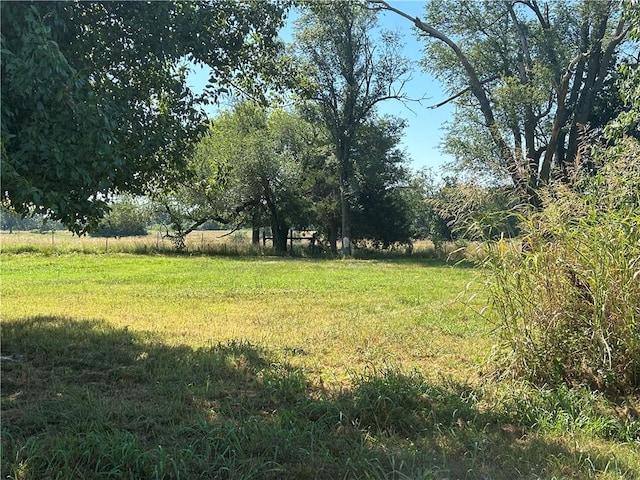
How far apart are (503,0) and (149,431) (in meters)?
19.6

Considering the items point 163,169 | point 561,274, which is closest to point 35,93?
point 163,169

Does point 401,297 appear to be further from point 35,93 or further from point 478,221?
point 35,93

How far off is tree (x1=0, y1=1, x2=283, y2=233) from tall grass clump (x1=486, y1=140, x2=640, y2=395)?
11.0 ft

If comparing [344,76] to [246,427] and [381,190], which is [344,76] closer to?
[381,190]

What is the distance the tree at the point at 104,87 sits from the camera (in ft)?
9.86

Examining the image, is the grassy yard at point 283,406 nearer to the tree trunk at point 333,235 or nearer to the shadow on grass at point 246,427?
the shadow on grass at point 246,427

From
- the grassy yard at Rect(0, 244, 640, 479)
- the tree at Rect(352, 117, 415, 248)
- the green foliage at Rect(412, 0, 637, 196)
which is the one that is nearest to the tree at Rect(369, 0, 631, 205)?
the green foliage at Rect(412, 0, 637, 196)

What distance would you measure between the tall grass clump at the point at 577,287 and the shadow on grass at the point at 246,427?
749mm

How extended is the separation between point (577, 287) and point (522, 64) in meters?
17.2

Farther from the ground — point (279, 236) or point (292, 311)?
point (279, 236)

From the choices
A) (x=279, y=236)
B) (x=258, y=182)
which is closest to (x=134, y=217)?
(x=258, y=182)

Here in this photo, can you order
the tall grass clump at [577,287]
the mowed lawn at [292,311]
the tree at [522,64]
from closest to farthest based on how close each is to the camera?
1. the tall grass clump at [577,287]
2. the mowed lawn at [292,311]
3. the tree at [522,64]

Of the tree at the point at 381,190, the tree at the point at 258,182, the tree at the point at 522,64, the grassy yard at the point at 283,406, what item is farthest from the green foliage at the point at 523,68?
the grassy yard at the point at 283,406

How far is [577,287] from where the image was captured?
4.04m
